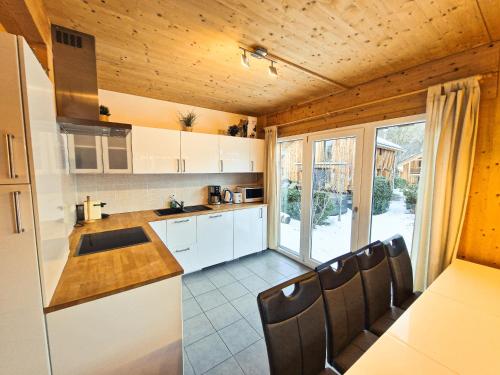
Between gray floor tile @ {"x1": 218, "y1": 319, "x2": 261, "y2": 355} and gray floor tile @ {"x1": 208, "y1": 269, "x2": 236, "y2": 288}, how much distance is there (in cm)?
74

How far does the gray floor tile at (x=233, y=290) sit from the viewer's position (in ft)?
8.36

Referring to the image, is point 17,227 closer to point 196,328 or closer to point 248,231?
point 196,328

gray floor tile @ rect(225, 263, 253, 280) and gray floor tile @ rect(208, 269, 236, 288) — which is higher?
gray floor tile @ rect(225, 263, 253, 280)

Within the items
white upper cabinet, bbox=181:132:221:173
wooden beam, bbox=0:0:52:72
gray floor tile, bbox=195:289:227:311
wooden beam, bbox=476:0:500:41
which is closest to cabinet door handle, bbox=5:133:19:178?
wooden beam, bbox=0:0:52:72

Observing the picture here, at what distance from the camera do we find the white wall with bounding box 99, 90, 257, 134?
2764 millimetres

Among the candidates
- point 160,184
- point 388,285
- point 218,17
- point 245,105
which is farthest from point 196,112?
point 388,285

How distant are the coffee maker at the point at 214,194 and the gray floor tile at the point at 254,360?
2116 mm

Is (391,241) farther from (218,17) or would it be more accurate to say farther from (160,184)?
(160,184)

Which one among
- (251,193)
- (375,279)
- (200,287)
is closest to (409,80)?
(375,279)

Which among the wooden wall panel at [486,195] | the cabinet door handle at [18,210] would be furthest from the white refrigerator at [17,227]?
the wooden wall panel at [486,195]

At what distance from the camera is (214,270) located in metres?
3.17

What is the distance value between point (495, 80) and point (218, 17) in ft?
6.97

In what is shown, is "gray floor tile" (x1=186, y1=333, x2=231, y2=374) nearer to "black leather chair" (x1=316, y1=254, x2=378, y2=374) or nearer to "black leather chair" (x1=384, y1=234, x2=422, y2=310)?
"black leather chair" (x1=316, y1=254, x2=378, y2=374)

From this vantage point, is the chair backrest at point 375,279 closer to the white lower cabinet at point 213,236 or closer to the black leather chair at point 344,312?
the black leather chair at point 344,312
